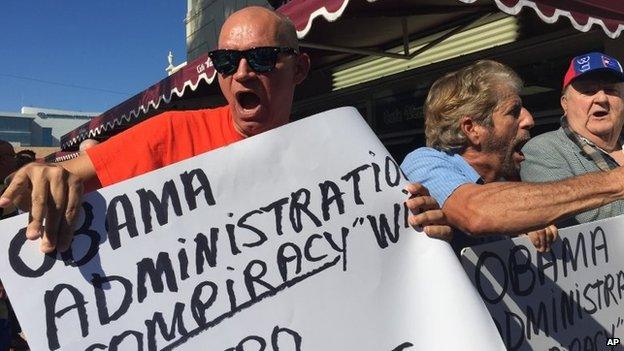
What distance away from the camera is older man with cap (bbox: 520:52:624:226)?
2010mm

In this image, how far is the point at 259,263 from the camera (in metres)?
1.20

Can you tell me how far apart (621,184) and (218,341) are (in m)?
1.00

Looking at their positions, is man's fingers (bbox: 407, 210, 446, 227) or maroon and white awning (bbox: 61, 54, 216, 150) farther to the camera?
maroon and white awning (bbox: 61, 54, 216, 150)

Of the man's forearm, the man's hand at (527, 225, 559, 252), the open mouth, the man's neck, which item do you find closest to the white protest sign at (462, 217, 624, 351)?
the man's hand at (527, 225, 559, 252)

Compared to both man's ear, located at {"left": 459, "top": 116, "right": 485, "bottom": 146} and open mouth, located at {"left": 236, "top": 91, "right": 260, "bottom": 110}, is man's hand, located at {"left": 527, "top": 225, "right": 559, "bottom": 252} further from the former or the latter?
open mouth, located at {"left": 236, "top": 91, "right": 260, "bottom": 110}

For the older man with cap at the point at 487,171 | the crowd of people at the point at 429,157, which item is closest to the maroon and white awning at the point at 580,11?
the crowd of people at the point at 429,157

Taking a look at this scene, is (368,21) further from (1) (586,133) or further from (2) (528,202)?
(2) (528,202)

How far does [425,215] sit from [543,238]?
47 cm

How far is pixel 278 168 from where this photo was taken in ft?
4.10

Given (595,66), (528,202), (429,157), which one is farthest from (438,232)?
(595,66)

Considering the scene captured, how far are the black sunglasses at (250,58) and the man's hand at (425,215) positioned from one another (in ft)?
1.59

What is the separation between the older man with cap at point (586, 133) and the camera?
201 centimetres

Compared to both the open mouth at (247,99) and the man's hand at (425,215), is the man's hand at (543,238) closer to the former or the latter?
the man's hand at (425,215)

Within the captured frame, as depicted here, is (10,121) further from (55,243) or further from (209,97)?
(55,243)
